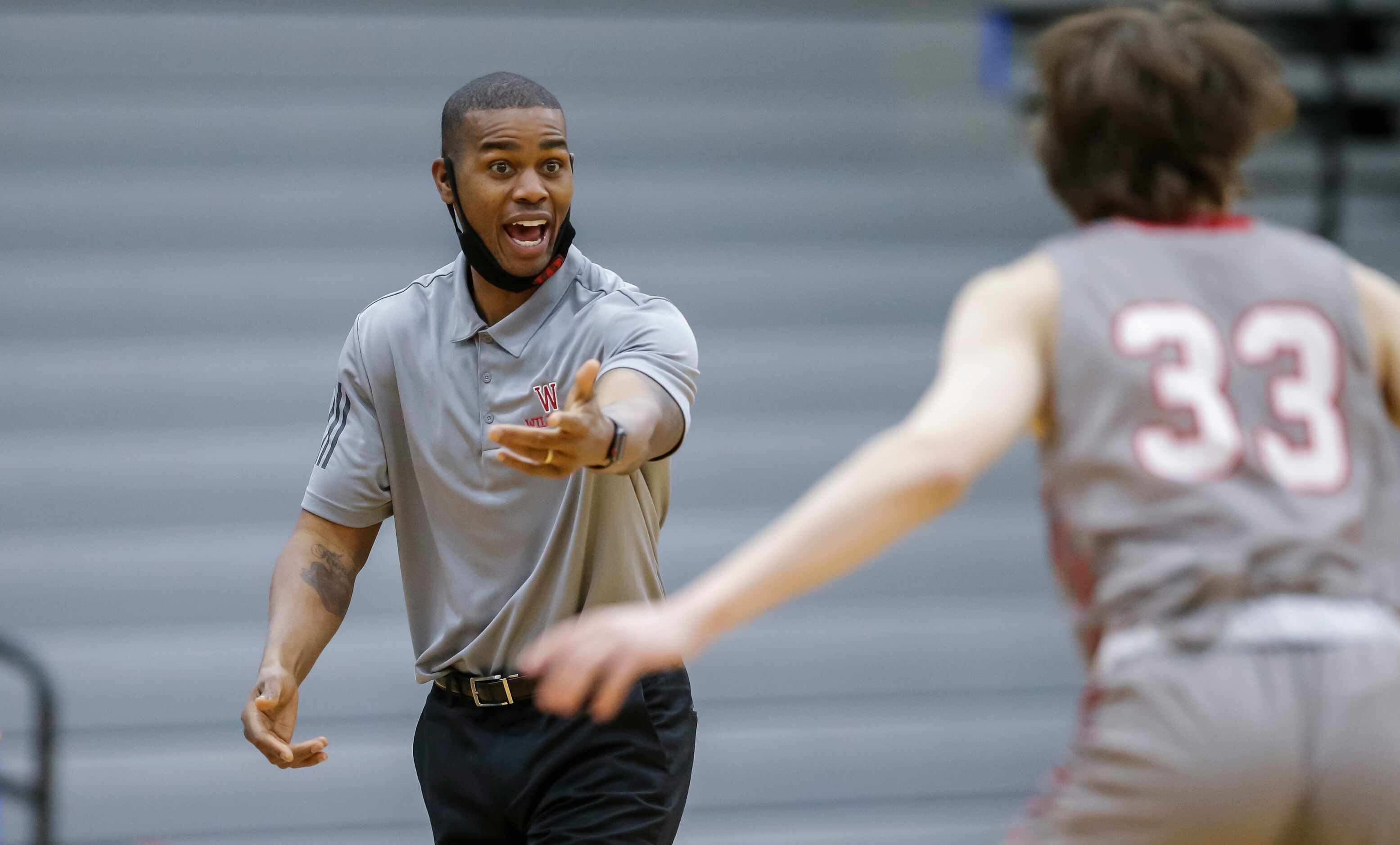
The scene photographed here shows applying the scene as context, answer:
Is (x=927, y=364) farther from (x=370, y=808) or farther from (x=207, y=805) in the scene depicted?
(x=207, y=805)

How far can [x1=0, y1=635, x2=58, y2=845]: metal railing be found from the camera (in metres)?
5.38

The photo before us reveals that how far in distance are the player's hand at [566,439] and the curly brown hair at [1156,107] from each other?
2.99 ft

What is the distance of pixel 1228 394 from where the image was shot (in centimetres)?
197

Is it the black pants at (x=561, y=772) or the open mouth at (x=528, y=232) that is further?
the open mouth at (x=528, y=232)

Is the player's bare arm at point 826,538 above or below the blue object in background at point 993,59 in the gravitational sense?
below

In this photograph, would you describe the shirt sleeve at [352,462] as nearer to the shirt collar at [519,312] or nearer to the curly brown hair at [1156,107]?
the shirt collar at [519,312]

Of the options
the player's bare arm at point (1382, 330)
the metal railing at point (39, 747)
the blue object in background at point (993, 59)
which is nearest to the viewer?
the player's bare arm at point (1382, 330)

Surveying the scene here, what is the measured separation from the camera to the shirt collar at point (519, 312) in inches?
134

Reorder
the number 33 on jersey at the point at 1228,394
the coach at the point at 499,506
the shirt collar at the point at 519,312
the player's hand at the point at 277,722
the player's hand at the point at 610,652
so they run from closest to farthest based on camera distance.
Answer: the player's hand at the point at 610,652
the number 33 on jersey at the point at 1228,394
the player's hand at the point at 277,722
the coach at the point at 499,506
the shirt collar at the point at 519,312

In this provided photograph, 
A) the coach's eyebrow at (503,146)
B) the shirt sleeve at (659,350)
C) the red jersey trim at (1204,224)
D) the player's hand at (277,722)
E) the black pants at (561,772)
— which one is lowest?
the black pants at (561,772)

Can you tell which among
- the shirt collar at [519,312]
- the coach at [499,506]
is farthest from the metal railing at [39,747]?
the shirt collar at [519,312]

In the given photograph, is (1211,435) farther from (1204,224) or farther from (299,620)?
(299,620)

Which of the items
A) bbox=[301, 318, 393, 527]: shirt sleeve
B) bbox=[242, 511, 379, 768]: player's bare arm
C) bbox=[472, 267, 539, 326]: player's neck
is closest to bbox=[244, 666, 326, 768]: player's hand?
bbox=[242, 511, 379, 768]: player's bare arm

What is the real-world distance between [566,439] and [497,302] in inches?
31.1
